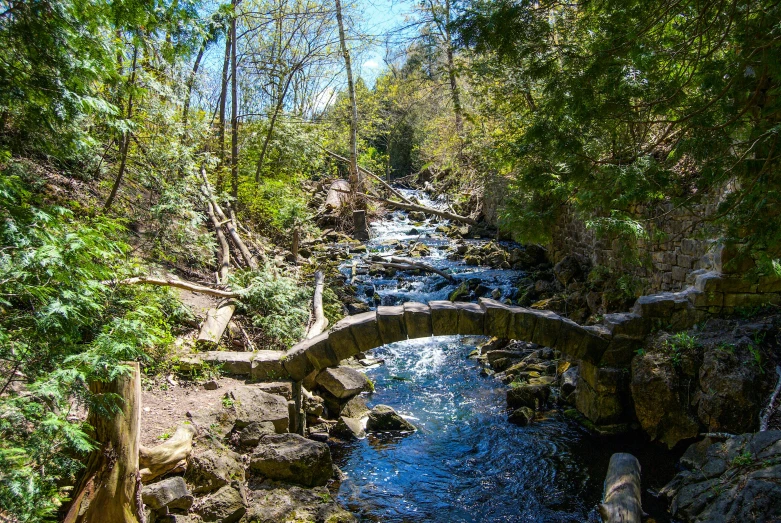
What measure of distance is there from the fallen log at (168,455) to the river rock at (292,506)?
78 centimetres

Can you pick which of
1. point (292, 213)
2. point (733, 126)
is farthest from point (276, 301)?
point (733, 126)

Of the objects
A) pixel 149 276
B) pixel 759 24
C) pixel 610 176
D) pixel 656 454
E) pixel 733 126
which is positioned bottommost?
pixel 656 454

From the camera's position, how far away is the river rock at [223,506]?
4.08 meters

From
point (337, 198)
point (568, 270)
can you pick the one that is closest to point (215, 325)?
point (568, 270)

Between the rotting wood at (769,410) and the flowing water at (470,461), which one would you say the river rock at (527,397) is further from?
the rotting wood at (769,410)

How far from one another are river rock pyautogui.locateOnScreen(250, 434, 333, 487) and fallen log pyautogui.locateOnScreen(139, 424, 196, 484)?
81 centimetres

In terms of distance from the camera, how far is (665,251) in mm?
7695

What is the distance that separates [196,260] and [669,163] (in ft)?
24.1

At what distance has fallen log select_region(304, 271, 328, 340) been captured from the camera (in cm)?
777

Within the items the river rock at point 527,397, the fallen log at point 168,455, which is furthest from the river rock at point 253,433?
the river rock at point 527,397

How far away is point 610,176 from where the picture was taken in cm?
447

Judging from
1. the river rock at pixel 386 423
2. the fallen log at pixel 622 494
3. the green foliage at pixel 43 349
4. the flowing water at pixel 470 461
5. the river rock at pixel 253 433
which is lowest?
the flowing water at pixel 470 461

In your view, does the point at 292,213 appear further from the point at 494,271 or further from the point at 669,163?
the point at 669,163

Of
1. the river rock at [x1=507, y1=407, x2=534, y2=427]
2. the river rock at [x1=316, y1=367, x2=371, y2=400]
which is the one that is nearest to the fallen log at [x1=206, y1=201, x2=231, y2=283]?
the river rock at [x1=316, y1=367, x2=371, y2=400]
